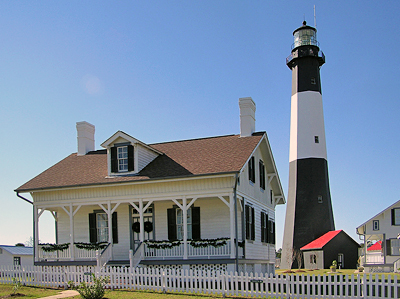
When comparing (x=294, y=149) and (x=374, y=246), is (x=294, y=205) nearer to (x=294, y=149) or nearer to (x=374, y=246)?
(x=294, y=149)

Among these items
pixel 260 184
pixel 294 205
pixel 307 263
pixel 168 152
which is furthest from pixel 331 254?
pixel 168 152

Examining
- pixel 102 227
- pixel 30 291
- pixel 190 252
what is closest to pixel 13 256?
pixel 102 227

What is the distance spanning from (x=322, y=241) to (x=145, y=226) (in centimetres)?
1807

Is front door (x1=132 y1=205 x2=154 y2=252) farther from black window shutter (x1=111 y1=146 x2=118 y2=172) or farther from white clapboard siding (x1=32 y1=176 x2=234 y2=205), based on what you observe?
black window shutter (x1=111 y1=146 x2=118 y2=172)

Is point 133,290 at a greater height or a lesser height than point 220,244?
lesser

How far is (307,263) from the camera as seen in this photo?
1383 inches

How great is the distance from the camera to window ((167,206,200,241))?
19.9 m

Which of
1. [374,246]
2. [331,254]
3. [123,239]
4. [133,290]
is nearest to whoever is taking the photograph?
[133,290]

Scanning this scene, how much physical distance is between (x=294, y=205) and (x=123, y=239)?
18.2m

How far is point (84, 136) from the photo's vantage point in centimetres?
2544

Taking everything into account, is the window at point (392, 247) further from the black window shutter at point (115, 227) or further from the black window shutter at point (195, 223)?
the black window shutter at point (115, 227)

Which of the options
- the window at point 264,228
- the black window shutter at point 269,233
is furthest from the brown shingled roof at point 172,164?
the black window shutter at point 269,233

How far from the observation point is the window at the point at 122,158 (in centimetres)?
2055

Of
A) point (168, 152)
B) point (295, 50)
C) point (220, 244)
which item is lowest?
point (220, 244)
